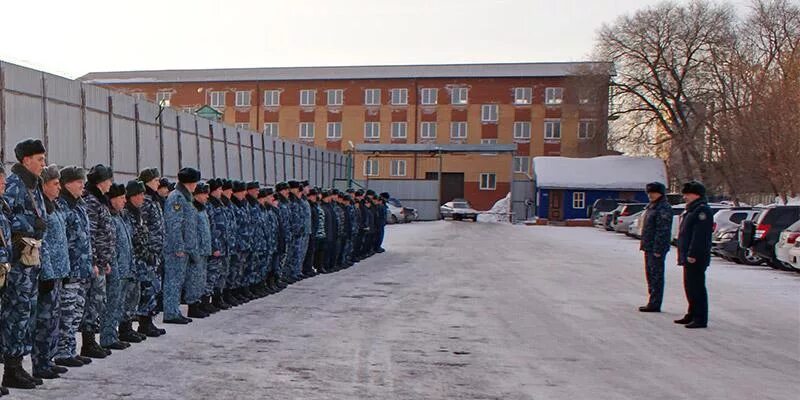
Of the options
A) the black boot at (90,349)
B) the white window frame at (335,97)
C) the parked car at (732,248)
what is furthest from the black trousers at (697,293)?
the white window frame at (335,97)

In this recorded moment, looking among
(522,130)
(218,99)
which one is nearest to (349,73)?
(218,99)

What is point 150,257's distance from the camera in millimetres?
9320

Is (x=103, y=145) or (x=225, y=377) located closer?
(x=225, y=377)

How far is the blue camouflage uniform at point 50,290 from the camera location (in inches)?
281

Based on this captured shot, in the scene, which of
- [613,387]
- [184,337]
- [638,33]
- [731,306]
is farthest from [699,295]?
[638,33]

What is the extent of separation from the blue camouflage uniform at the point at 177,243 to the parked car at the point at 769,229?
50.5ft

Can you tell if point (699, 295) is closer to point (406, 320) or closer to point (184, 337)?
point (406, 320)

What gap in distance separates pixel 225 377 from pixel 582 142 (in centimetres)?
6276

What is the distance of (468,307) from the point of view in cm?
1273

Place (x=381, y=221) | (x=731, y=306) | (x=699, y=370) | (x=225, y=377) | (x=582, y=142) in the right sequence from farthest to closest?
1. (x=582, y=142)
2. (x=381, y=221)
3. (x=731, y=306)
4. (x=699, y=370)
5. (x=225, y=377)

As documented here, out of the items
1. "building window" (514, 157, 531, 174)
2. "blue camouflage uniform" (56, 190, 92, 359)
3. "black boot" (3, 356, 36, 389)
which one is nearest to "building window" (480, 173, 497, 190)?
"building window" (514, 157, 531, 174)

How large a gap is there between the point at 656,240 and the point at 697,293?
130 centimetres

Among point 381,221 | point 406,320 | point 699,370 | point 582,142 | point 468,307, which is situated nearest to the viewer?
point 699,370

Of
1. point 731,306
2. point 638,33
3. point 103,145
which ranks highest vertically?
point 638,33
